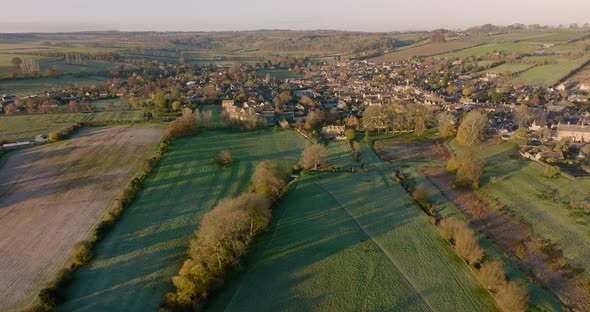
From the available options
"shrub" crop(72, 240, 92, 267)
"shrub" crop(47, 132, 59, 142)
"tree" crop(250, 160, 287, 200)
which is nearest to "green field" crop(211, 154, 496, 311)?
"tree" crop(250, 160, 287, 200)

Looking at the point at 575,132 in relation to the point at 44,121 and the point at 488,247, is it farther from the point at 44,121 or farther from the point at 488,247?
the point at 44,121

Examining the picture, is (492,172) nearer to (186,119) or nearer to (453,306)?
(453,306)


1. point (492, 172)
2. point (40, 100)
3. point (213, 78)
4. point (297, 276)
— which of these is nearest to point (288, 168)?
point (297, 276)

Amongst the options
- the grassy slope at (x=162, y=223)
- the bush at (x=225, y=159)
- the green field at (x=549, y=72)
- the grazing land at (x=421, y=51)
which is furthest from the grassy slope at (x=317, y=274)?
the grazing land at (x=421, y=51)

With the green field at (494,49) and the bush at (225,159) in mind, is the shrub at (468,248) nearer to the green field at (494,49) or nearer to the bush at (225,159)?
the bush at (225,159)

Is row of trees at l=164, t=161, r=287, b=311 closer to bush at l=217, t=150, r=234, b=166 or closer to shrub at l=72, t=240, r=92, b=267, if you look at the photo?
shrub at l=72, t=240, r=92, b=267

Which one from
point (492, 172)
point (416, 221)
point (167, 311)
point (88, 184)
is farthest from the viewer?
point (492, 172)

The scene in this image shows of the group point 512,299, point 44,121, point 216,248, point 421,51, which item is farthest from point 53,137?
point 421,51
